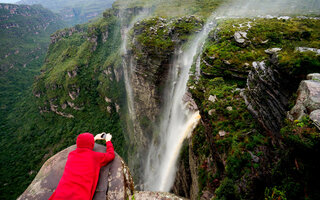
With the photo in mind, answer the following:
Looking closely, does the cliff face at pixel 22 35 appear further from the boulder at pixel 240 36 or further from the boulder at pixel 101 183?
the boulder at pixel 240 36

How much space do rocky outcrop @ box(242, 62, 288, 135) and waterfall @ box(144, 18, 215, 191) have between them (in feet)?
18.6

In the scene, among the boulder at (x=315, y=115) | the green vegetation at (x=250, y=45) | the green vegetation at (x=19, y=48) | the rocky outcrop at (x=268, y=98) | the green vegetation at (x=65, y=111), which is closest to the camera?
the boulder at (x=315, y=115)

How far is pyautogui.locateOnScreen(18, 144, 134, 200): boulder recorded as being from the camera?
15.1 feet

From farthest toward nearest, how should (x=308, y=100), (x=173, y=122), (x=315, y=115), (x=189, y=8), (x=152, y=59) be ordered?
(x=189, y=8), (x=152, y=59), (x=173, y=122), (x=308, y=100), (x=315, y=115)

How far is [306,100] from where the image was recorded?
400 cm

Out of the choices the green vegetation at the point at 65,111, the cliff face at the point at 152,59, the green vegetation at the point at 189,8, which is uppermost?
the green vegetation at the point at 189,8

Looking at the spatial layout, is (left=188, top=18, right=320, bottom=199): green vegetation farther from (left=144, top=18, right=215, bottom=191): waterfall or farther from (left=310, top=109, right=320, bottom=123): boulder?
(left=144, top=18, right=215, bottom=191): waterfall

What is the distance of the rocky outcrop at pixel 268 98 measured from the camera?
5070mm

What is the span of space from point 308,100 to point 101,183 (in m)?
6.58

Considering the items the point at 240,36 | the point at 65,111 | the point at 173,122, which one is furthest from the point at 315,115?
the point at 65,111

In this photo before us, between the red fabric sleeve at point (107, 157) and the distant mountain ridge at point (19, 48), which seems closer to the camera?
the red fabric sleeve at point (107, 157)

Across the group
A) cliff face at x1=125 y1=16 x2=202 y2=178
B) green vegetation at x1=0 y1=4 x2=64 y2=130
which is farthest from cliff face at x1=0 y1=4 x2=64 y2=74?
cliff face at x1=125 y1=16 x2=202 y2=178

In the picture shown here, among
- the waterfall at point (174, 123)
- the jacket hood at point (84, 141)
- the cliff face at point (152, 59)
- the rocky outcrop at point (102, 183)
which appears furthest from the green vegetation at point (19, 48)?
the jacket hood at point (84, 141)

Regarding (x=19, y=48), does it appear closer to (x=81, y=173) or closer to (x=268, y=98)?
Answer: (x=81, y=173)
